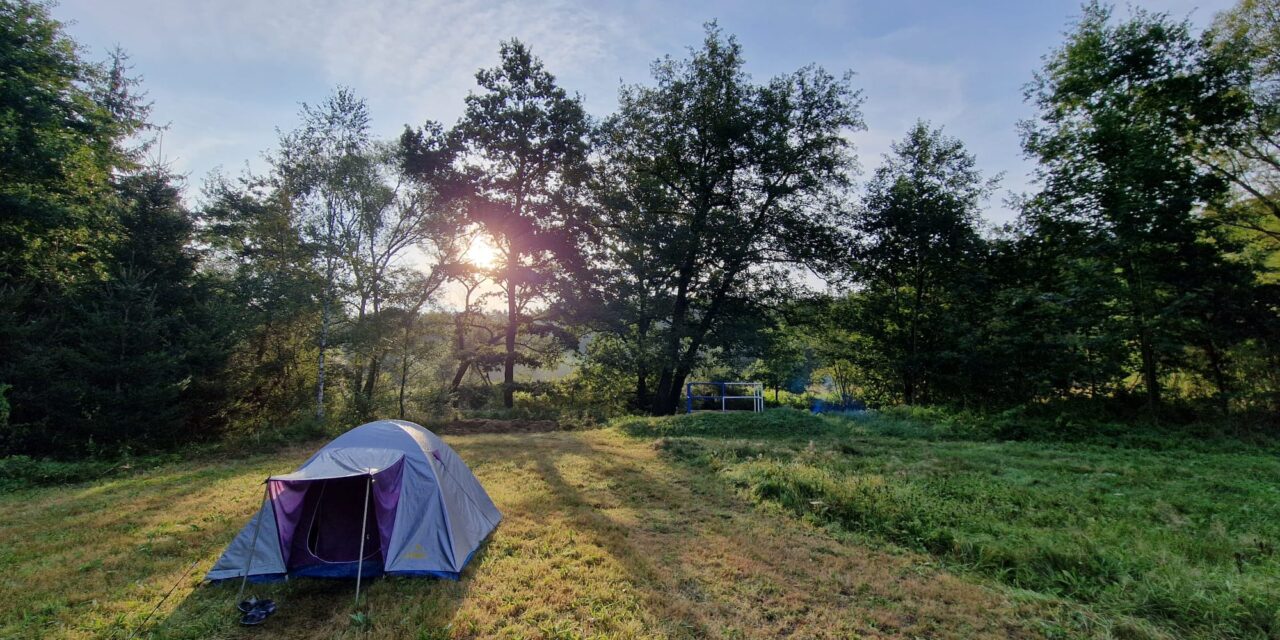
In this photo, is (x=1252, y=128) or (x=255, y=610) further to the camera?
(x=1252, y=128)

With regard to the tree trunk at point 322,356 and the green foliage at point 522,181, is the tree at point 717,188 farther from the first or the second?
the tree trunk at point 322,356

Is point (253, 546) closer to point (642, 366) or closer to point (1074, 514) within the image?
point (1074, 514)

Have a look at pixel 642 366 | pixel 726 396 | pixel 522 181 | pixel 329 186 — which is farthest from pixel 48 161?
pixel 726 396

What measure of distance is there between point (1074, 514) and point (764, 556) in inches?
157

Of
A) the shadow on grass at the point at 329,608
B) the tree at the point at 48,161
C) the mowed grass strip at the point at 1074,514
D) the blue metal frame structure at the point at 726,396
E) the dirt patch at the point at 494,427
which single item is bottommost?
the shadow on grass at the point at 329,608

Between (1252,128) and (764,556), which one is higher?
(1252,128)

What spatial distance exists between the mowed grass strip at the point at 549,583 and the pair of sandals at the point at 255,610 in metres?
0.08

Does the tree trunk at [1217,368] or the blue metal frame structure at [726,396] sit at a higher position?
the tree trunk at [1217,368]

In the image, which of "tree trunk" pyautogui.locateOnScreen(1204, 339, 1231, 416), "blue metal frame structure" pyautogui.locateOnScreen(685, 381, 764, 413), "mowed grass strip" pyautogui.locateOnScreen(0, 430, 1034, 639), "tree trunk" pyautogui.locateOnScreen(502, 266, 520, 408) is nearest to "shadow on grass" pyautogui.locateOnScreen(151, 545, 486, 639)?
"mowed grass strip" pyautogui.locateOnScreen(0, 430, 1034, 639)

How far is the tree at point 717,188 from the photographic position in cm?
1758

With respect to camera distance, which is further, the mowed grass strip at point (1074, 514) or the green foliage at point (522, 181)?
the green foliage at point (522, 181)

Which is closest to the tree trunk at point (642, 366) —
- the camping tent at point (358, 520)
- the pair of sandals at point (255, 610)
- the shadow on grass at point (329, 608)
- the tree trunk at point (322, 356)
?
the tree trunk at point (322, 356)

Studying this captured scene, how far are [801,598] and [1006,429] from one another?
1077cm

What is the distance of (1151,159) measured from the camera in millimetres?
11422
